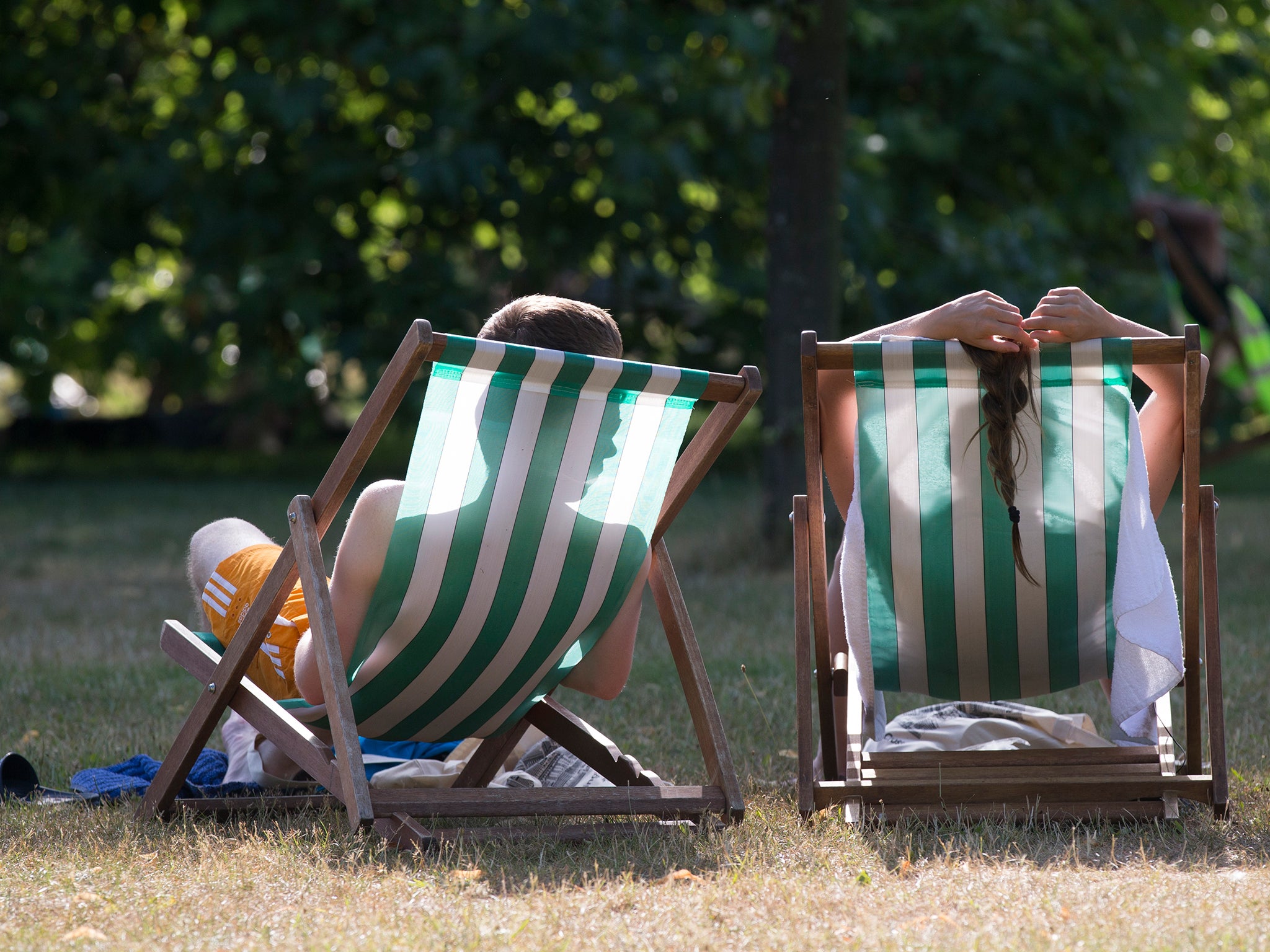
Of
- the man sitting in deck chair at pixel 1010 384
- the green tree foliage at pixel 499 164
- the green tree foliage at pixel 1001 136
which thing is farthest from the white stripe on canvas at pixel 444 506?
the green tree foliage at pixel 1001 136

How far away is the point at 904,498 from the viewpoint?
264 centimetres

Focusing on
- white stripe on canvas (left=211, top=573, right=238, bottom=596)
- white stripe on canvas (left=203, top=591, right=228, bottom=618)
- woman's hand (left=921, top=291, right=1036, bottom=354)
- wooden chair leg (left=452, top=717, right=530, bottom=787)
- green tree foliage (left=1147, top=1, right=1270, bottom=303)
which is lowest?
wooden chair leg (left=452, top=717, right=530, bottom=787)

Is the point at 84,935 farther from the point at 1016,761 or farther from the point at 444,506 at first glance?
the point at 1016,761

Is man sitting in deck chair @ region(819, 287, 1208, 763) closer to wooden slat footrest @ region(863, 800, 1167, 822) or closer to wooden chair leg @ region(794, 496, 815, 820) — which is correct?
wooden chair leg @ region(794, 496, 815, 820)

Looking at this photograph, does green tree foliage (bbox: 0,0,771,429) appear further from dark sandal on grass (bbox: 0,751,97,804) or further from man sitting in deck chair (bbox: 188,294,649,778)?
dark sandal on grass (bbox: 0,751,97,804)

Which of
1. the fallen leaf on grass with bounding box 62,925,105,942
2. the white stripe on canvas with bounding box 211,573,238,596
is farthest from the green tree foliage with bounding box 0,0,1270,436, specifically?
the fallen leaf on grass with bounding box 62,925,105,942

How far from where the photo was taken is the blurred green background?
898cm

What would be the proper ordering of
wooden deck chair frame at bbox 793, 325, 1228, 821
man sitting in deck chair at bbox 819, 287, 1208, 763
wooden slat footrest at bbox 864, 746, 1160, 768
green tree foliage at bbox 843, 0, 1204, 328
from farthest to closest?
green tree foliage at bbox 843, 0, 1204, 328 < wooden slat footrest at bbox 864, 746, 1160, 768 < wooden deck chair frame at bbox 793, 325, 1228, 821 < man sitting in deck chair at bbox 819, 287, 1208, 763

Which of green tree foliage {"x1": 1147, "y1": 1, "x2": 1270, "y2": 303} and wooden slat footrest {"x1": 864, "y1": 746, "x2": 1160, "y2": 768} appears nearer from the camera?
wooden slat footrest {"x1": 864, "y1": 746, "x2": 1160, "y2": 768}

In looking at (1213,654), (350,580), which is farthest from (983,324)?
(350,580)

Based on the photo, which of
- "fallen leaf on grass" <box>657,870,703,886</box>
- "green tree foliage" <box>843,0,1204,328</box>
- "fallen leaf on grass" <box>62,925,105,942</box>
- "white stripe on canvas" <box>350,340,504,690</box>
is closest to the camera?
"fallen leaf on grass" <box>62,925,105,942</box>

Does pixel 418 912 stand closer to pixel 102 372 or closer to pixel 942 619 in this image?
pixel 942 619

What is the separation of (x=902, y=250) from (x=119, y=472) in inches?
288

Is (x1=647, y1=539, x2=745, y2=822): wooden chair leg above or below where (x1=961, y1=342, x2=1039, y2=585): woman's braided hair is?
below
